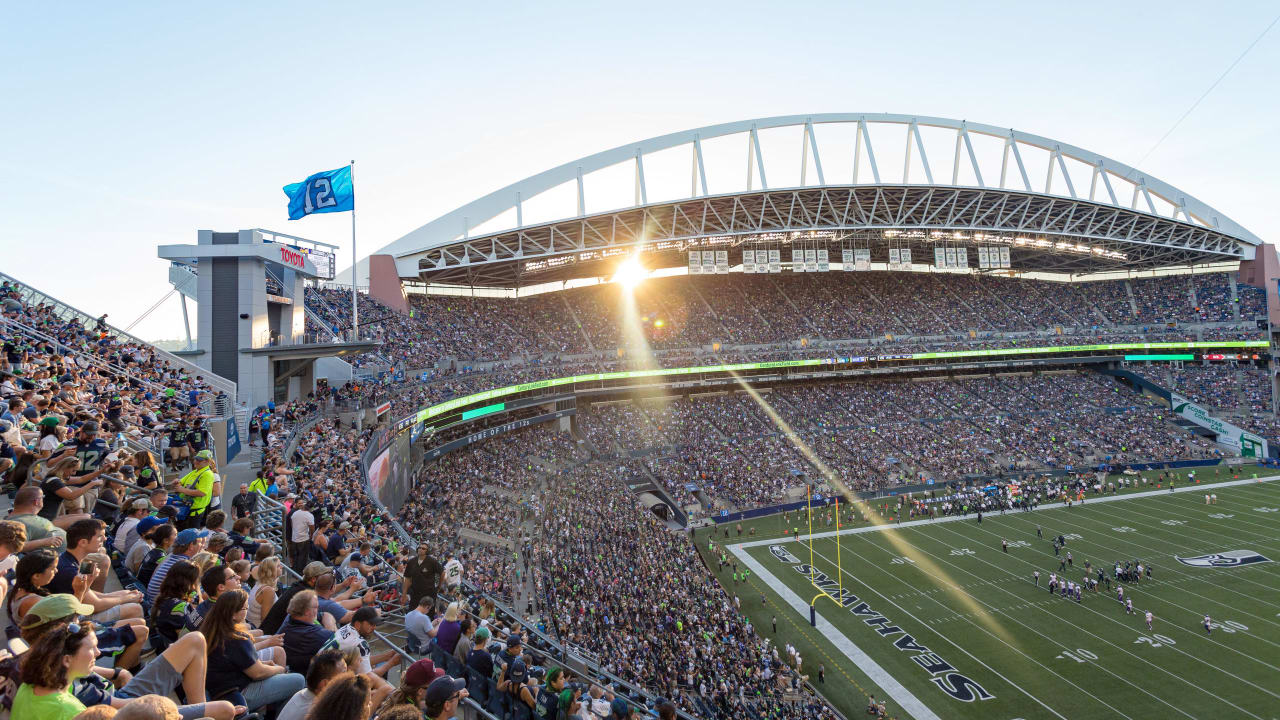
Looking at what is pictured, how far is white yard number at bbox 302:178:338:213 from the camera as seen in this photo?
80.1ft

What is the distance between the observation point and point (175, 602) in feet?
14.6

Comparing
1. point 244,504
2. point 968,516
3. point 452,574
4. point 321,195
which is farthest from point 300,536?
point 968,516

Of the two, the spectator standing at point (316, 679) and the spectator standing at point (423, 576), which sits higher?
the spectator standing at point (316, 679)

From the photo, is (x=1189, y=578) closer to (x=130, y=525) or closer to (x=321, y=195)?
(x=130, y=525)

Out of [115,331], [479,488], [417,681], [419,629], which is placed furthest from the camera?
[479,488]

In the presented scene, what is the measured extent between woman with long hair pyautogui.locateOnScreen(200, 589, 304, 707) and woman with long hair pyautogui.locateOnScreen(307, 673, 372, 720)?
Result: 133 centimetres

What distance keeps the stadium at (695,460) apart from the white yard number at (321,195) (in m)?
0.20

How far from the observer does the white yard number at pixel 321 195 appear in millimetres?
24422

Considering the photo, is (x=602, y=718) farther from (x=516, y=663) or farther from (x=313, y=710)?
(x=313, y=710)

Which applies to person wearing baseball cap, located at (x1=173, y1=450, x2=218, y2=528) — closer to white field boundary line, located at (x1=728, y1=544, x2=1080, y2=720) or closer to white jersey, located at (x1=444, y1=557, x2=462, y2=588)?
white jersey, located at (x1=444, y1=557, x2=462, y2=588)

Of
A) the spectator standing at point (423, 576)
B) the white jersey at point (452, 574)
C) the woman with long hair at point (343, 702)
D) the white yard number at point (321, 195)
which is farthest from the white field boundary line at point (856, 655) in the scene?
the white yard number at point (321, 195)

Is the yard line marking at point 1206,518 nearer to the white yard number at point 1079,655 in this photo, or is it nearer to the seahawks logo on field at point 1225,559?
the seahawks logo on field at point 1225,559

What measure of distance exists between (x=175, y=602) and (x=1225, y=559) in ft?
128

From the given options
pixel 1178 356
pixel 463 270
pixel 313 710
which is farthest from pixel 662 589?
Result: pixel 1178 356
